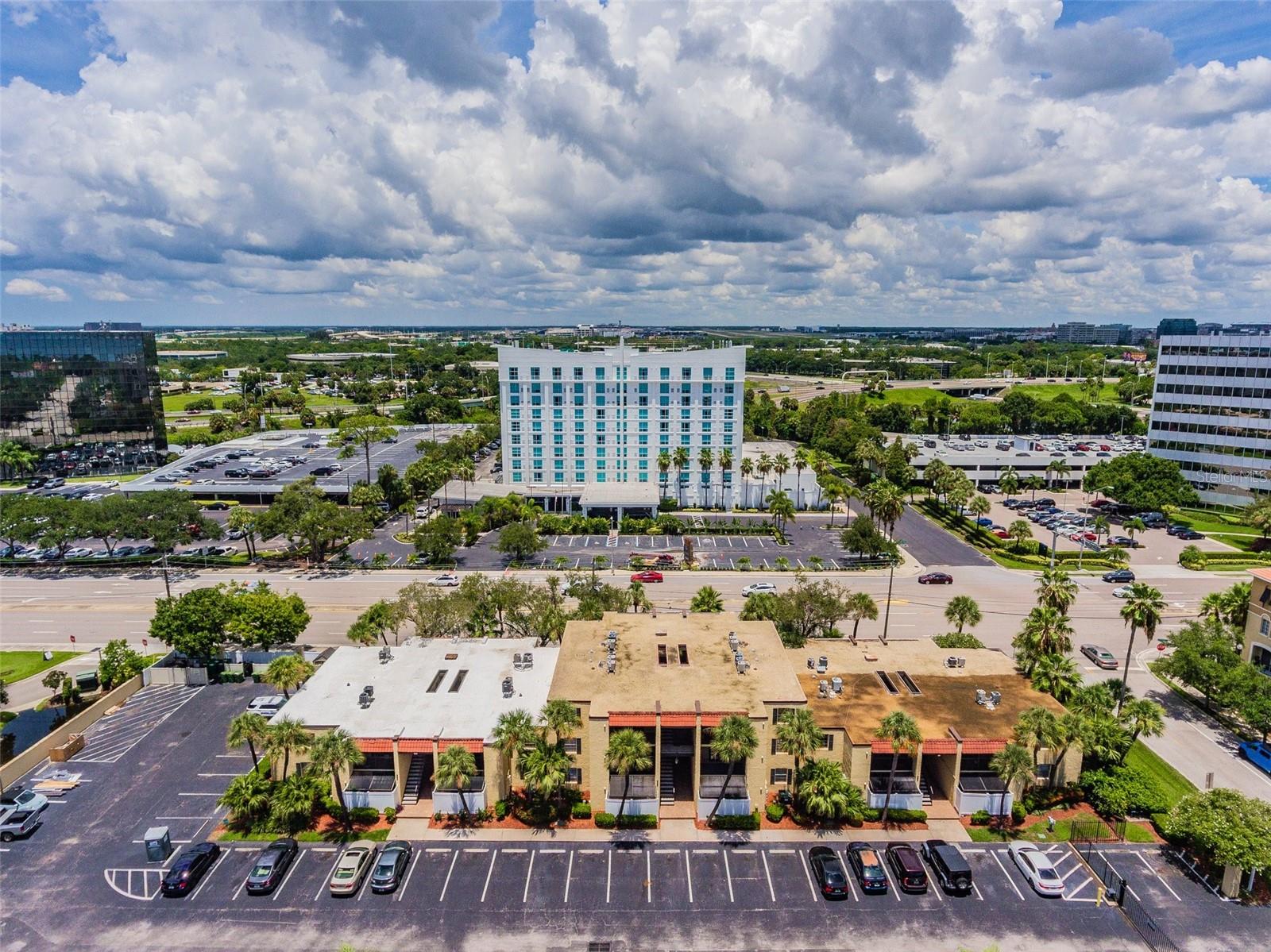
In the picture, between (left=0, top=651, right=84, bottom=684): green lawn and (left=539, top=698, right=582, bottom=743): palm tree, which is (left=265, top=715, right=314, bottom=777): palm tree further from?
(left=0, top=651, right=84, bottom=684): green lawn

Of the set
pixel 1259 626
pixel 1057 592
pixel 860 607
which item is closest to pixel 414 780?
pixel 860 607

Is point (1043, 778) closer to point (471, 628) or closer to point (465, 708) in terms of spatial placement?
point (465, 708)

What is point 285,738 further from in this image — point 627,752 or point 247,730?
point 627,752

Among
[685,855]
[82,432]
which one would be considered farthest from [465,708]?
[82,432]

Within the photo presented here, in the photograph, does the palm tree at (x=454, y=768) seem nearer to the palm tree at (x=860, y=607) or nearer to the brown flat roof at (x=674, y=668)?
the brown flat roof at (x=674, y=668)

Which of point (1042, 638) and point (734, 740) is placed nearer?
point (734, 740)

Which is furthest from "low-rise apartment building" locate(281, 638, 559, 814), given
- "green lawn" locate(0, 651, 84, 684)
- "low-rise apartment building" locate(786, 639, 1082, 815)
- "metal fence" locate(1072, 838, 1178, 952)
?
"metal fence" locate(1072, 838, 1178, 952)

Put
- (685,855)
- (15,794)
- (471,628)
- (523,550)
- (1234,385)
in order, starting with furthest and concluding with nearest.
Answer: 1. (1234,385)
2. (523,550)
3. (471,628)
4. (15,794)
5. (685,855)
